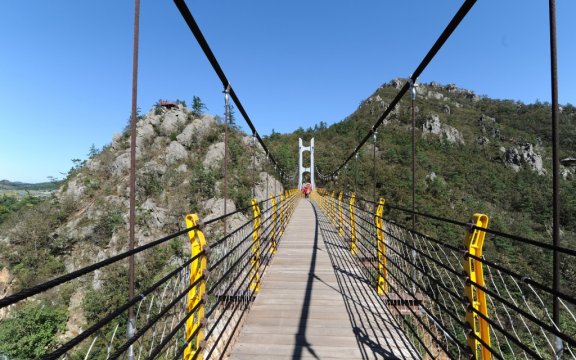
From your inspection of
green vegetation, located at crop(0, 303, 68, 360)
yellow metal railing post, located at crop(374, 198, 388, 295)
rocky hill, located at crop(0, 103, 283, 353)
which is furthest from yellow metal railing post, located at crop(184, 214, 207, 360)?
green vegetation, located at crop(0, 303, 68, 360)

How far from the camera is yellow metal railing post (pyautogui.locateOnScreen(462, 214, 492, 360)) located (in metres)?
1.50

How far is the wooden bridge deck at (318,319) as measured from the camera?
7.16ft

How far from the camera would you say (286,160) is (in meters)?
40.8

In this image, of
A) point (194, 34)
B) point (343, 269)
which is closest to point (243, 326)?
point (343, 269)

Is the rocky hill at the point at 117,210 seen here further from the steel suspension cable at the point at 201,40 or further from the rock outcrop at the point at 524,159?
the rock outcrop at the point at 524,159

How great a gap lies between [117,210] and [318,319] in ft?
92.2

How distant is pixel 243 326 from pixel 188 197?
27.9 metres

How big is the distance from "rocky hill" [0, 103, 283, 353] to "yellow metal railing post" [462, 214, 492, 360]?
18566mm

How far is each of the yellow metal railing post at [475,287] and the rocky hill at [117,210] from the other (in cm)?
1857

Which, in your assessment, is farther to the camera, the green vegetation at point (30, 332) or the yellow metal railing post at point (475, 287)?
the green vegetation at point (30, 332)

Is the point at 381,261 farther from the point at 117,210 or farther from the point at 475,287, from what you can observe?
the point at 117,210

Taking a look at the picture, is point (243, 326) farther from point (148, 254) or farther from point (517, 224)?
point (517, 224)

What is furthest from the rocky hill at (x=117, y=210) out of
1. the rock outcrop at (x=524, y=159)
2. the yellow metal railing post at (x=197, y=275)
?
the rock outcrop at (x=524, y=159)

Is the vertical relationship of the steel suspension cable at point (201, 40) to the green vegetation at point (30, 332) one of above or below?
above
